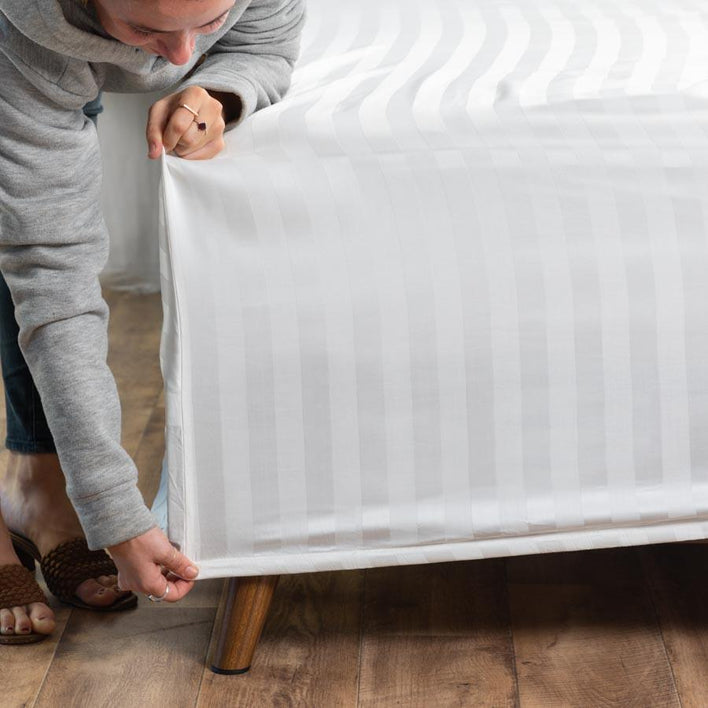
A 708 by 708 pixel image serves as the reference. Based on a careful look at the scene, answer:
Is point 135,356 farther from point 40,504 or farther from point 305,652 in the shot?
point 305,652

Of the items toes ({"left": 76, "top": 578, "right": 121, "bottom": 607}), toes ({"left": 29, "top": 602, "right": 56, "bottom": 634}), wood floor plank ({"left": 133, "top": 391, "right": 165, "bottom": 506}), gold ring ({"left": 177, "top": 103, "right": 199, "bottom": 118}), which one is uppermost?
gold ring ({"left": 177, "top": 103, "right": 199, "bottom": 118})

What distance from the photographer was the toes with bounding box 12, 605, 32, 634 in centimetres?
106

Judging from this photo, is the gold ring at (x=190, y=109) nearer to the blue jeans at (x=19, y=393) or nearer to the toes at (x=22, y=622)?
the blue jeans at (x=19, y=393)

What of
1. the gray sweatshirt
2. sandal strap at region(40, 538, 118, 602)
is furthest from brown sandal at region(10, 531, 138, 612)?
the gray sweatshirt

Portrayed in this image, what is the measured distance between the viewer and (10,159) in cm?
86

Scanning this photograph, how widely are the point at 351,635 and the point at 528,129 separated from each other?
0.50 metres

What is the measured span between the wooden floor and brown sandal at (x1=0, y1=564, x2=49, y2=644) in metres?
0.01

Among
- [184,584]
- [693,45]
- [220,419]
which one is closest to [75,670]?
[184,584]

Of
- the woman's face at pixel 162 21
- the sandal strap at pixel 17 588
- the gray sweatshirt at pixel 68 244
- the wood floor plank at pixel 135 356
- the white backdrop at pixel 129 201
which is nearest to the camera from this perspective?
the woman's face at pixel 162 21

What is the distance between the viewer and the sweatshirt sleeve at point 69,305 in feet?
2.87

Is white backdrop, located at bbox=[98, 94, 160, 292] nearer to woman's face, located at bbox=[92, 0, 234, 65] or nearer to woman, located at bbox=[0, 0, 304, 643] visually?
woman, located at bbox=[0, 0, 304, 643]

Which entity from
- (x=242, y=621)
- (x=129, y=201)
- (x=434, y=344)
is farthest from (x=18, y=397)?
(x=129, y=201)

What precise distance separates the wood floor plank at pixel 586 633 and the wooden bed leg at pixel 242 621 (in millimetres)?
241

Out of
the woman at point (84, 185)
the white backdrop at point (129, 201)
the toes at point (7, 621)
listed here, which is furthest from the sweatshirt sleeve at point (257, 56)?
the white backdrop at point (129, 201)
